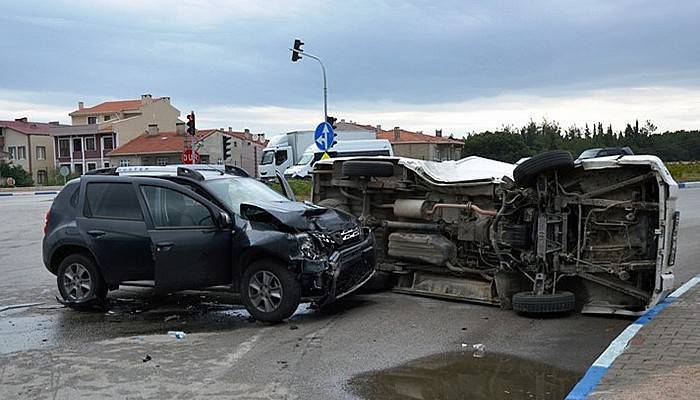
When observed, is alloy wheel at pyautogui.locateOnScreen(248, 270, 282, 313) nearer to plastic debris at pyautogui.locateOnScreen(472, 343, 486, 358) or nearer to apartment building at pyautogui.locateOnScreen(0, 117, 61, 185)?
plastic debris at pyautogui.locateOnScreen(472, 343, 486, 358)

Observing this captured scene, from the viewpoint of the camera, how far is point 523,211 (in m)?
8.70

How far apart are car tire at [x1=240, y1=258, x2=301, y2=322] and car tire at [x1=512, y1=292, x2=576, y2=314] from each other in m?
2.54

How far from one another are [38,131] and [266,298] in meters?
87.9

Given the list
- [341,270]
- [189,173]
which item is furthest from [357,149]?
[341,270]

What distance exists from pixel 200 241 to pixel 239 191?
1.15 m

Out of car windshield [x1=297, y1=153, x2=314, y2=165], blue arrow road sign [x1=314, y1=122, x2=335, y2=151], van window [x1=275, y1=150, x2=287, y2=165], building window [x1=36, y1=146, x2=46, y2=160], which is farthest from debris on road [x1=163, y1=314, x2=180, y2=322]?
building window [x1=36, y1=146, x2=46, y2=160]

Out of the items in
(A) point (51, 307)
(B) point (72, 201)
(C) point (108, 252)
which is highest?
(B) point (72, 201)

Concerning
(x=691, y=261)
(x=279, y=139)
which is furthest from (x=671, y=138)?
(x=691, y=261)

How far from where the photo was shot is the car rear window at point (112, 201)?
919 cm

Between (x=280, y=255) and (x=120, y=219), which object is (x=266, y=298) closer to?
(x=280, y=255)

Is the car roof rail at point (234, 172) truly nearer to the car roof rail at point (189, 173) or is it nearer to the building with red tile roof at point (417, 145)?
the car roof rail at point (189, 173)

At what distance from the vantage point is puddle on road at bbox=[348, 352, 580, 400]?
583cm

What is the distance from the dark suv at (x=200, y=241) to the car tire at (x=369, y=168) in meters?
0.86

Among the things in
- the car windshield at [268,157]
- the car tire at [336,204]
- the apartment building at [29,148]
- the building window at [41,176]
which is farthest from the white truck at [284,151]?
the apartment building at [29,148]
